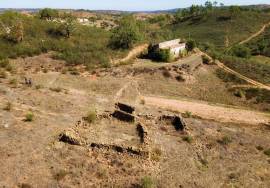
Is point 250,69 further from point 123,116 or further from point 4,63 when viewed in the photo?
point 4,63

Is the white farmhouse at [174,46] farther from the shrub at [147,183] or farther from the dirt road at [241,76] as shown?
the shrub at [147,183]

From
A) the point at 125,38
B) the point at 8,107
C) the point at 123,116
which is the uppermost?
the point at 125,38

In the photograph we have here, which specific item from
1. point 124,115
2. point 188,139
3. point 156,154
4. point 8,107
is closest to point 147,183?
point 156,154

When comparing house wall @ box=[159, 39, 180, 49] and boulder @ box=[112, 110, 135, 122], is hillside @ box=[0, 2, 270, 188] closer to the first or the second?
boulder @ box=[112, 110, 135, 122]

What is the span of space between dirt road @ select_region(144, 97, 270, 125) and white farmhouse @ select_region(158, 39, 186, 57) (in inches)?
432

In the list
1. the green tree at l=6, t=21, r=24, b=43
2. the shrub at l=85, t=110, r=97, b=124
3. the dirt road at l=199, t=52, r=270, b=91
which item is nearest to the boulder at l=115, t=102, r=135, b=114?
the shrub at l=85, t=110, r=97, b=124

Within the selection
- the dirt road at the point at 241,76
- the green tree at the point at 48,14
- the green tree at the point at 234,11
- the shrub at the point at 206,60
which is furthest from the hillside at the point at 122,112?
the green tree at the point at 234,11

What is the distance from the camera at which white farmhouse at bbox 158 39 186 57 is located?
45.2 metres

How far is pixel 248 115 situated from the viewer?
1347 inches

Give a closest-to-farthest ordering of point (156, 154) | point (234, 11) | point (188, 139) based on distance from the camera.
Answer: point (156, 154) < point (188, 139) < point (234, 11)

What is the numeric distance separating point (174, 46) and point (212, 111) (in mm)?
14496

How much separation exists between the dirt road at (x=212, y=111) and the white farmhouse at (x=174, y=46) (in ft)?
Answer: 36.0

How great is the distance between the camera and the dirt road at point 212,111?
32484 mm

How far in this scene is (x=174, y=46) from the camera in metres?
46.5
